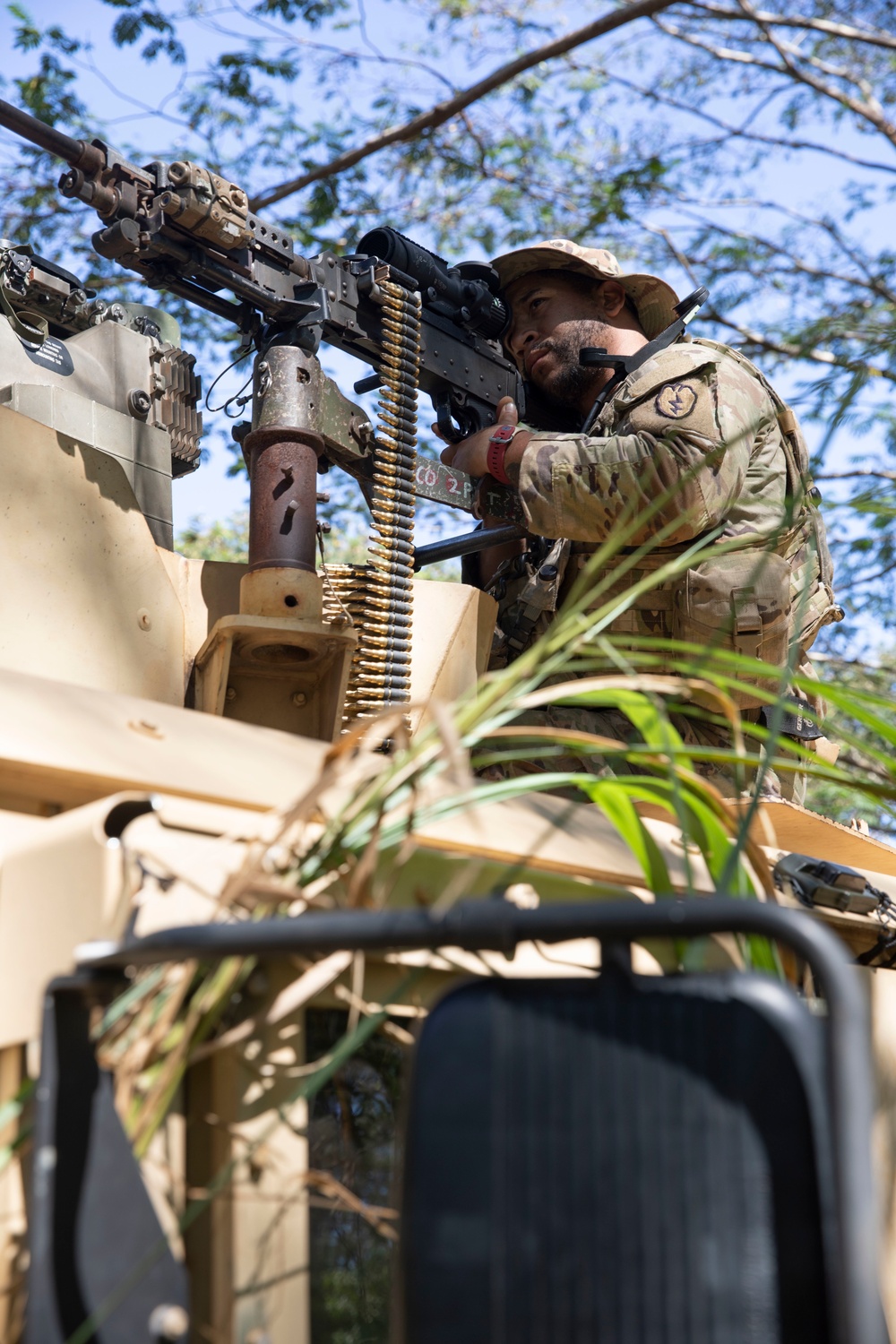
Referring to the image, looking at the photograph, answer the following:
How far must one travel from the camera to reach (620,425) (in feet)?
12.4

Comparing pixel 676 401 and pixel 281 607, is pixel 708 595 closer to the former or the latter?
pixel 676 401

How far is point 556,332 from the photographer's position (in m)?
4.37

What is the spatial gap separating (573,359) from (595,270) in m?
0.30

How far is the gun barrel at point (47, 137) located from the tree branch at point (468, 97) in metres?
3.60

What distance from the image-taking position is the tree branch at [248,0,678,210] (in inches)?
254

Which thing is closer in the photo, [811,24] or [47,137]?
[47,137]

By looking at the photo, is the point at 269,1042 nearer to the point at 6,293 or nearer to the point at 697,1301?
the point at 697,1301

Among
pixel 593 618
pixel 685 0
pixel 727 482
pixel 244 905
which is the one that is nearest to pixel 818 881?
pixel 593 618

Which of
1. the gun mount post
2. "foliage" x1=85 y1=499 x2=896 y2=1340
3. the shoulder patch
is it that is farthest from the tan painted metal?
the shoulder patch

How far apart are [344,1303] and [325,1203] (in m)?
0.17

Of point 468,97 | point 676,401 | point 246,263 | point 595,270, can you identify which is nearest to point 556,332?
point 595,270

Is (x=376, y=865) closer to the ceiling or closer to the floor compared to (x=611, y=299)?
closer to the floor

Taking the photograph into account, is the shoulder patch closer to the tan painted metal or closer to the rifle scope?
the rifle scope

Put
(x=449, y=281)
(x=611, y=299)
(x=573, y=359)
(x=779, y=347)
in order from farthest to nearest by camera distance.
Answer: (x=779, y=347), (x=611, y=299), (x=573, y=359), (x=449, y=281)
